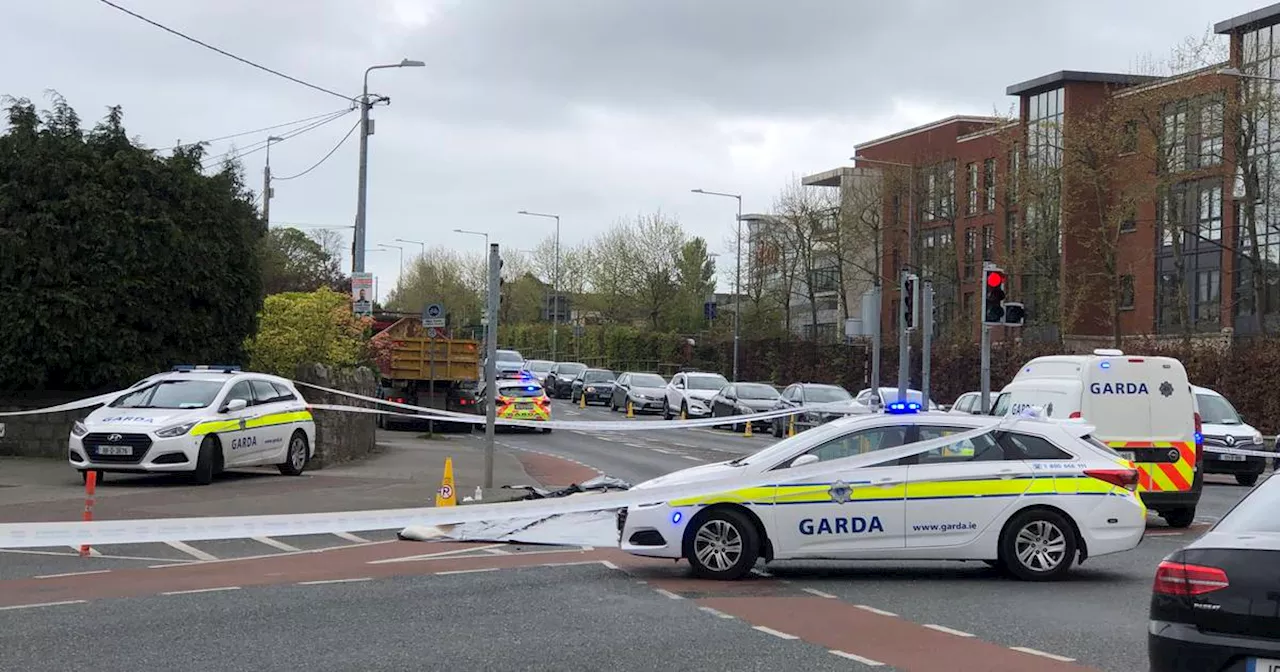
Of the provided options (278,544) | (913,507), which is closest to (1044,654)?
(913,507)

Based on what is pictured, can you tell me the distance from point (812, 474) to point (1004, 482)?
1.66 meters

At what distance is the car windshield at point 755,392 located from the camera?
3956 centimetres

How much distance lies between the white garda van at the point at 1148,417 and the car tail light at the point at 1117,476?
410 cm

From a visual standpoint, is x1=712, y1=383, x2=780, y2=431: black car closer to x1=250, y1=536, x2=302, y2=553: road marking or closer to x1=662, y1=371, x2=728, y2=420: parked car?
x1=662, y1=371, x2=728, y2=420: parked car

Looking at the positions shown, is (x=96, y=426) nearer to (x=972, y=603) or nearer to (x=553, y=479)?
(x=553, y=479)

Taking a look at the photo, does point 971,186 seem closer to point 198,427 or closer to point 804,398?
point 804,398

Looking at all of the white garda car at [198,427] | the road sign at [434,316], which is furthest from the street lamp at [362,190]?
the white garda car at [198,427]

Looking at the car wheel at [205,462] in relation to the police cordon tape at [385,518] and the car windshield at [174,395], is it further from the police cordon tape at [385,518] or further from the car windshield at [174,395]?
the police cordon tape at [385,518]

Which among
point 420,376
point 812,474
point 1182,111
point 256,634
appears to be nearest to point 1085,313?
point 1182,111

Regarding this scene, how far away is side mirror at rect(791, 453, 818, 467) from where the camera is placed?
11.8 meters

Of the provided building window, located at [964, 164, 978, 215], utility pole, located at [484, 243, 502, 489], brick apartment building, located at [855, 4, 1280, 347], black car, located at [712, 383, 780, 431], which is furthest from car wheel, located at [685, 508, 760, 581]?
building window, located at [964, 164, 978, 215]

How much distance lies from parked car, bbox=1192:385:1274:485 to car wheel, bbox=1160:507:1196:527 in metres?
8.83

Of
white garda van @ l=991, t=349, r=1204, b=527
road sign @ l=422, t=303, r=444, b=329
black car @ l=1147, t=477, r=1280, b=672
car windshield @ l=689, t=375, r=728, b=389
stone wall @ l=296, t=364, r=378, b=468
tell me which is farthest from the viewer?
car windshield @ l=689, t=375, r=728, b=389

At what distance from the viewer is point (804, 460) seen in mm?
11773
